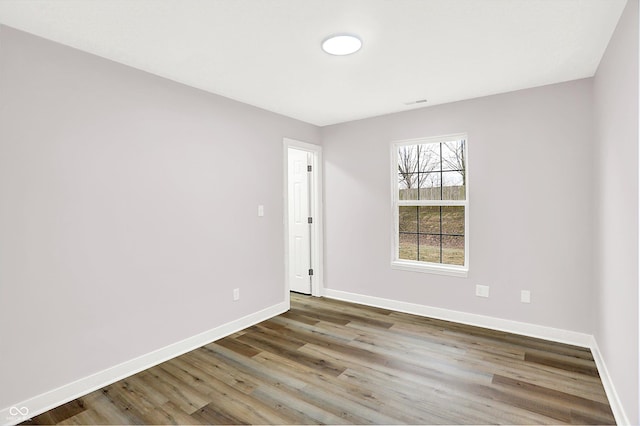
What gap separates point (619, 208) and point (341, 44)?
6.69 ft

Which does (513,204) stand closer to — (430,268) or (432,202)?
(432,202)

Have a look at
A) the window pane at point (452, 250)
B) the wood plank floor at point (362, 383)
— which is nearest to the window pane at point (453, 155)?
the window pane at point (452, 250)

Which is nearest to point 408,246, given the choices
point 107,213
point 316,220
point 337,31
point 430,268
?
point 430,268

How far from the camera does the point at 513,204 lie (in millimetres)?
3420

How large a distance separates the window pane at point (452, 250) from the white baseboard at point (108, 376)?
7.57 feet

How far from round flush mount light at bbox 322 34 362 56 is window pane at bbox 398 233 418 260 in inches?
96.3

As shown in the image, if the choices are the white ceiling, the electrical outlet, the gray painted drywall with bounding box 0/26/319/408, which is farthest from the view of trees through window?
the gray painted drywall with bounding box 0/26/319/408

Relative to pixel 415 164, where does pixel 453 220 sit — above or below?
below

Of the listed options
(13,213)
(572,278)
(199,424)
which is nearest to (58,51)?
(13,213)

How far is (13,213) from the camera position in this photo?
2.12 m

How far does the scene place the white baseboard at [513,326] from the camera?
7.40 feet

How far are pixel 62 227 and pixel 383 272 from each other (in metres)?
3.29

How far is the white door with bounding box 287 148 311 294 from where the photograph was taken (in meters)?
4.90

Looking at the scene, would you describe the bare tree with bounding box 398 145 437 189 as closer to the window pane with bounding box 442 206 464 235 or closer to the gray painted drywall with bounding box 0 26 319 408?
the window pane with bounding box 442 206 464 235
